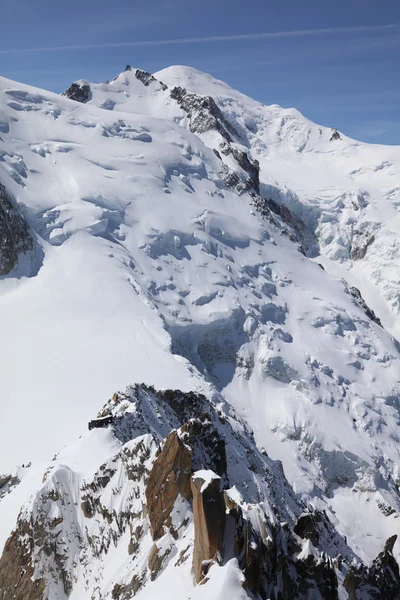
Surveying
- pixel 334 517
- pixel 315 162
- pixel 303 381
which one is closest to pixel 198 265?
pixel 303 381

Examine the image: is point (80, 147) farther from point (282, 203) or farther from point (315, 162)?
point (315, 162)

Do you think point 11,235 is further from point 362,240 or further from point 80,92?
point 362,240

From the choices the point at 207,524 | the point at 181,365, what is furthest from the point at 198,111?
the point at 207,524

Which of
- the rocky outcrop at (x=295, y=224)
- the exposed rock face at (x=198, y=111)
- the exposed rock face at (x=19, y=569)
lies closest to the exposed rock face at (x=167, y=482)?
the exposed rock face at (x=19, y=569)

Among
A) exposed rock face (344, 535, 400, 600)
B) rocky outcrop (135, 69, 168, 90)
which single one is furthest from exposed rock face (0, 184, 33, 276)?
rocky outcrop (135, 69, 168, 90)

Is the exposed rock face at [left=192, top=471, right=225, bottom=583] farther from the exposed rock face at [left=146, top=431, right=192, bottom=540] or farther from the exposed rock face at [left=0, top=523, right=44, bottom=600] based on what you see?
the exposed rock face at [left=0, top=523, right=44, bottom=600]
